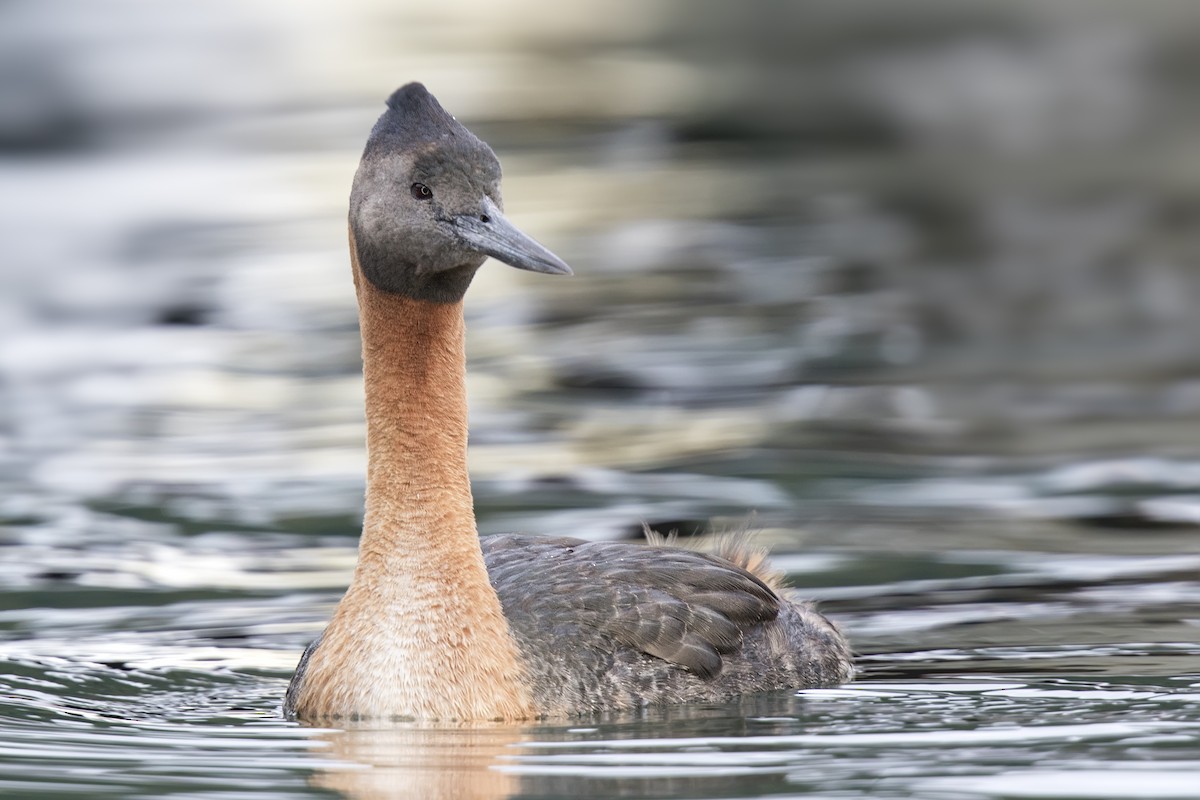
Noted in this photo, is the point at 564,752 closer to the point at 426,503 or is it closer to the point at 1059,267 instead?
the point at 426,503

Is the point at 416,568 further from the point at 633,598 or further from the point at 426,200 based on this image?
the point at 426,200

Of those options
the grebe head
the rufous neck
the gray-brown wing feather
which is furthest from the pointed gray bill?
the gray-brown wing feather

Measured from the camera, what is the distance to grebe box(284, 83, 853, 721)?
8.57m

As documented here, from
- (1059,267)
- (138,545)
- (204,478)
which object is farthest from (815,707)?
(1059,267)

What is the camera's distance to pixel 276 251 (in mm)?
25109

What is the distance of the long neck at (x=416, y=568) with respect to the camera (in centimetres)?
859

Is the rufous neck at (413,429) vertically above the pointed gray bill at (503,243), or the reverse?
the pointed gray bill at (503,243)

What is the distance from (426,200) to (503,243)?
365 mm

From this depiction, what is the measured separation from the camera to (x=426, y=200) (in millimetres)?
8562

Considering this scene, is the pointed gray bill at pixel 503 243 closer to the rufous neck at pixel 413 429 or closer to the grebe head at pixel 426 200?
the grebe head at pixel 426 200

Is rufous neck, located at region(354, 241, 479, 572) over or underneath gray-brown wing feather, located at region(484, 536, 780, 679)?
over

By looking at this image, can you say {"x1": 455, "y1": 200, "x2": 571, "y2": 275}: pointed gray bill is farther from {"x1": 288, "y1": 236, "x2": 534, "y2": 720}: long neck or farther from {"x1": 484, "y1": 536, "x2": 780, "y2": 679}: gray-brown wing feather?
{"x1": 484, "y1": 536, "x2": 780, "y2": 679}: gray-brown wing feather

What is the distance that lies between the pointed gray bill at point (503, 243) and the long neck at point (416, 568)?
17.7 inches

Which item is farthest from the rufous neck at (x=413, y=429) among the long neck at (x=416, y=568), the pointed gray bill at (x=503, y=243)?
the pointed gray bill at (x=503, y=243)
